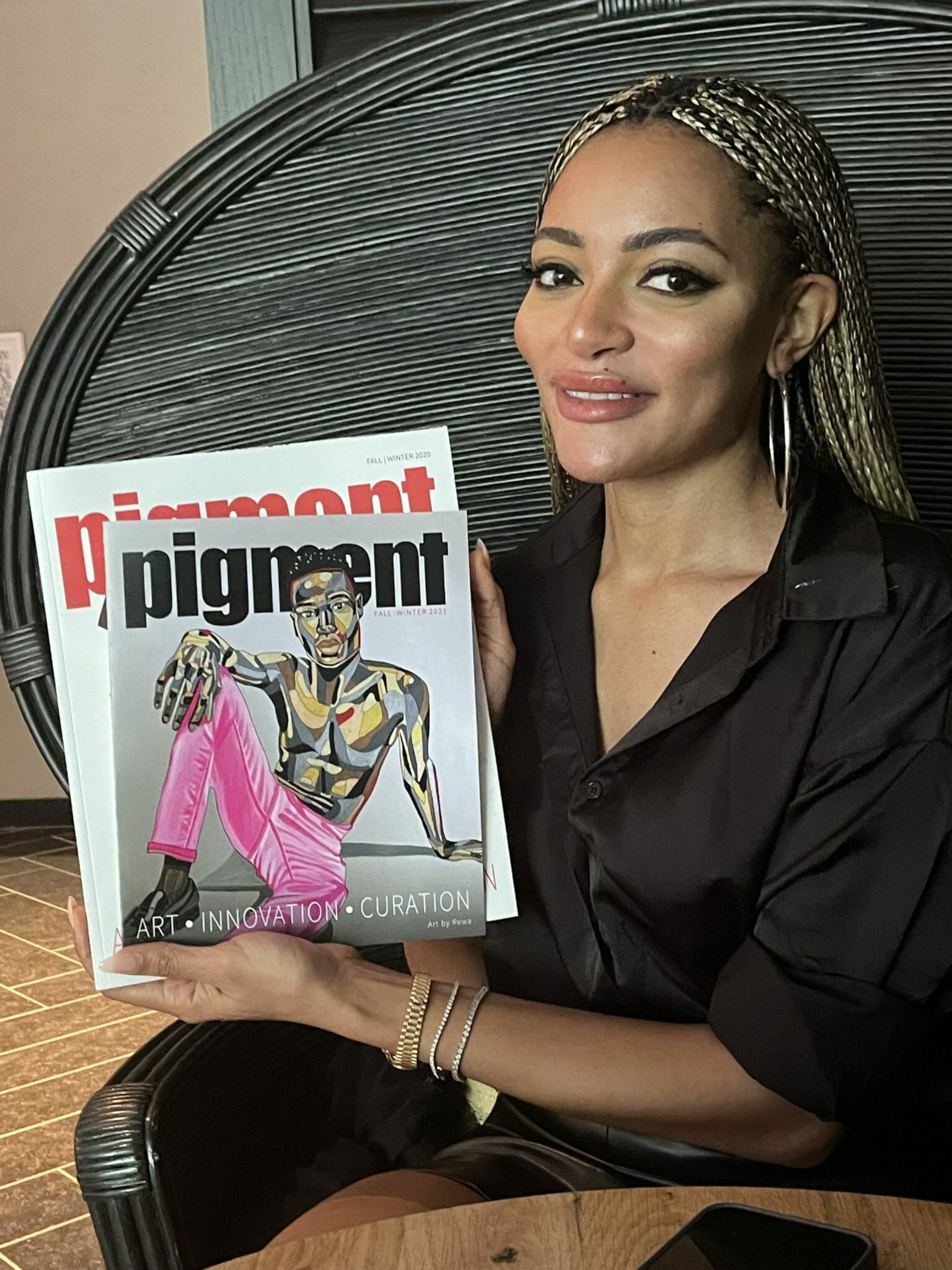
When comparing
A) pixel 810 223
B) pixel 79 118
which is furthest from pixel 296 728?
pixel 79 118

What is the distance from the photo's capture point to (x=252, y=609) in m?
1.06

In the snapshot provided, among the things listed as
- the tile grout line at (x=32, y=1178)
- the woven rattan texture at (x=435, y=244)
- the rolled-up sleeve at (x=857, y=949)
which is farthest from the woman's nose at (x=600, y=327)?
the tile grout line at (x=32, y=1178)

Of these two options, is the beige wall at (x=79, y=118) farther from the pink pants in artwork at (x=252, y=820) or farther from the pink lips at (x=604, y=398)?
the pink pants in artwork at (x=252, y=820)

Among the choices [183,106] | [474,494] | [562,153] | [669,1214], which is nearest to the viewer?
[669,1214]

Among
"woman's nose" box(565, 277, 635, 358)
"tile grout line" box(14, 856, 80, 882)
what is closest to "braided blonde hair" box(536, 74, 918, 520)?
"woman's nose" box(565, 277, 635, 358)

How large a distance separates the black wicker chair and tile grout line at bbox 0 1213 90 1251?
114 cm

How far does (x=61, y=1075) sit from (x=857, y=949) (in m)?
2.37

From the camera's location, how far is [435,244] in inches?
67.8

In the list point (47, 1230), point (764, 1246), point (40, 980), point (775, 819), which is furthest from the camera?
point (40, 980)

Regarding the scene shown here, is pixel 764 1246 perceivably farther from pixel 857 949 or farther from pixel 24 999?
pixel 24 999

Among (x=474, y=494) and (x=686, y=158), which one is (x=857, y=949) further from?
(x=474, y=494)

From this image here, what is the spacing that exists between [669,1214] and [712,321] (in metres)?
0.70

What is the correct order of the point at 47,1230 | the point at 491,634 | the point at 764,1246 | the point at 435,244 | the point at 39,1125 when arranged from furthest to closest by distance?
the point at 39,1125 → the point at 47,1230 → the point at 435,244 → the point at 491,634 → the point at 764,1246

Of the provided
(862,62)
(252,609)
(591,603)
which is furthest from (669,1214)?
(862,62)
